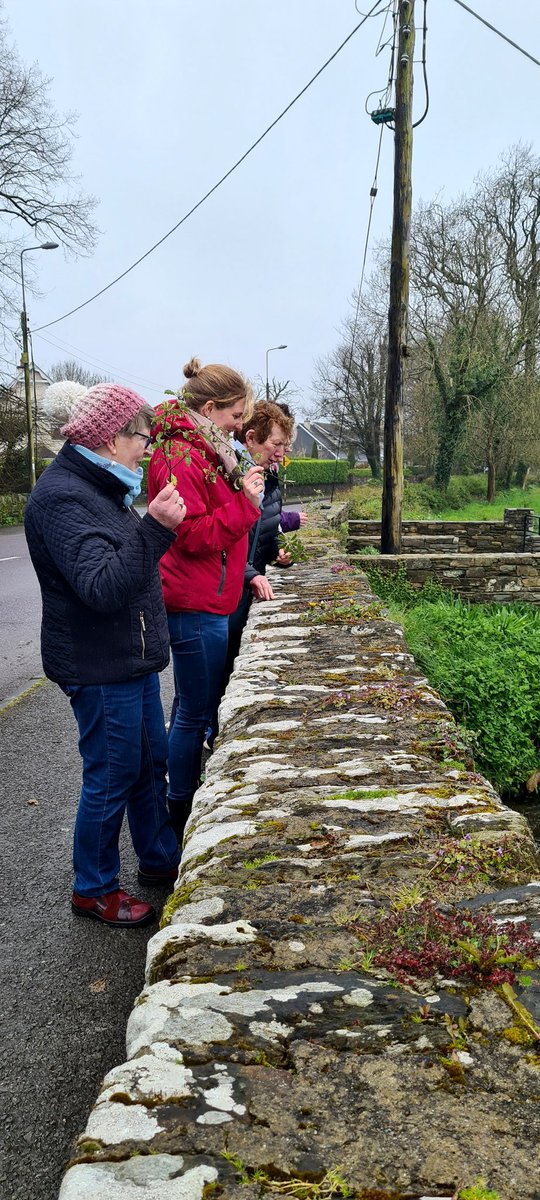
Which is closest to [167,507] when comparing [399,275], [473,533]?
[399,275]

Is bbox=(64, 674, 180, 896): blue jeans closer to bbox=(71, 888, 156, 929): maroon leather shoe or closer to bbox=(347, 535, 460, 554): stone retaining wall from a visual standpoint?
bbox=(71, 888, 156, 929): maroon leather shoe

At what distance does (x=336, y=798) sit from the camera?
197 centimetres

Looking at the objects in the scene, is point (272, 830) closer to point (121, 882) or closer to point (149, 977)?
point (149, 977)

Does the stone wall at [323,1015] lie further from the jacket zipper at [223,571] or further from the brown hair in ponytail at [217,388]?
the brown hair in ponytail at [217,388]

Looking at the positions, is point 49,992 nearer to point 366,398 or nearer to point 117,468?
point 117,468

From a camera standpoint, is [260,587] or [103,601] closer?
[103,601]

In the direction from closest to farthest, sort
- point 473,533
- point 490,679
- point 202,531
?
point 202,531 < point 490,679 < point 473,533

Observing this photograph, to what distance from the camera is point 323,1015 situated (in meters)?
1.22

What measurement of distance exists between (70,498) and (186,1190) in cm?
186

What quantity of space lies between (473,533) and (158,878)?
43.6 feet

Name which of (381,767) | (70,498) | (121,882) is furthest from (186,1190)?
(121,882)

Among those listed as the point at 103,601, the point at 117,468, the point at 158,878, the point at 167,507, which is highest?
the point at 117,468

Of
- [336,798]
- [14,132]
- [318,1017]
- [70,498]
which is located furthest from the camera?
[14,132]

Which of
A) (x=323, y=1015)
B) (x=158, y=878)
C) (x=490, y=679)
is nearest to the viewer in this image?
(x=323, y=1015)
